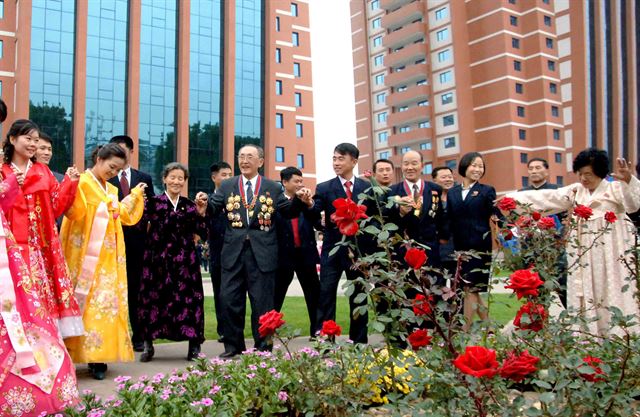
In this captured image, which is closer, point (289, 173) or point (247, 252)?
point (247, 252)

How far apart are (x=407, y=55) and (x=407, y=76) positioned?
1.57 meters

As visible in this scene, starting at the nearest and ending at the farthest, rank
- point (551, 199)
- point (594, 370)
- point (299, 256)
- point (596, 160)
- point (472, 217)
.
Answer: point (594, 370) < point (596, 160) < point (551, 199) < point (472, 217) < point (299, 256)

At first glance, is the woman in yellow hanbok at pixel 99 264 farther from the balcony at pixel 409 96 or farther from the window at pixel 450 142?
the balcony at pixel 409 96

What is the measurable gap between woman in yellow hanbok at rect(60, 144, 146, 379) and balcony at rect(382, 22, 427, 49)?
41.7 meters

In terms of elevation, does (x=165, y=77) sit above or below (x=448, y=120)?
above

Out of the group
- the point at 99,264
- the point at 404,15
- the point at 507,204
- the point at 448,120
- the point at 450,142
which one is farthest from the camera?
the point at 404,15

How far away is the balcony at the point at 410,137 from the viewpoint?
43.0 meters

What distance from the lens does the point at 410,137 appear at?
4403 centimetres

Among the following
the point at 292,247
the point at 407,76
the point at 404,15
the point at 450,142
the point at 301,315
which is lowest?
the point at 301,315

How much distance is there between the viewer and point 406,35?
4425 cm

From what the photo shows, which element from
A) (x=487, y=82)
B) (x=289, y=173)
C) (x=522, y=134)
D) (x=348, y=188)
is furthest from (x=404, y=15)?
(x=348, y=188)

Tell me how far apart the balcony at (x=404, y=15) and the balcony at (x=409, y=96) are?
5.48 metres

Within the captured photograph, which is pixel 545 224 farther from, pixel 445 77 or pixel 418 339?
pixel 445 77

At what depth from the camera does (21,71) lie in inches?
1291
